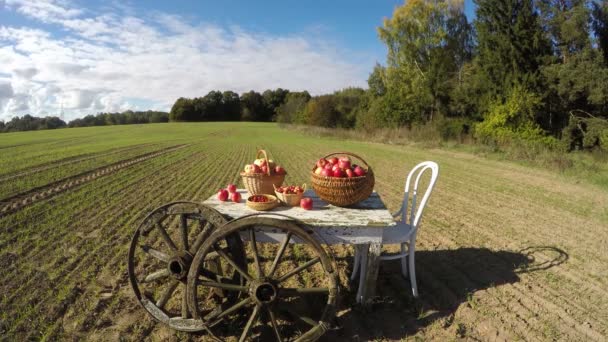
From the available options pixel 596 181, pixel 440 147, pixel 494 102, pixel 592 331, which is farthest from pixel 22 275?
pixel 494 102

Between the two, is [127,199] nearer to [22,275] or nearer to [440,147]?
[22,275]

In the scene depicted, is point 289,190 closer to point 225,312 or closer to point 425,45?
point 225,312

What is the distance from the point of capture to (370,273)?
3.24 meters

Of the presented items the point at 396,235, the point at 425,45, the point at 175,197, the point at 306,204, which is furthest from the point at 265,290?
the point at 425,45

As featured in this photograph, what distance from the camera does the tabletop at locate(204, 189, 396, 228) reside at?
2.93 meters

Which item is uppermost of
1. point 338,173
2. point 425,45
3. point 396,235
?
point 425,45

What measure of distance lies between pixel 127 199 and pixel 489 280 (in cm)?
739

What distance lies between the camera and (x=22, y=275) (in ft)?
13.7

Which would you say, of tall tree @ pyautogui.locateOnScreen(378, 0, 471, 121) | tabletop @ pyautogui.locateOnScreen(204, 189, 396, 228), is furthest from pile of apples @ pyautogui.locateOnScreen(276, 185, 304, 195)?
tall tree @ pyautogui.locateOnScreen(378, 0, 471, 121)

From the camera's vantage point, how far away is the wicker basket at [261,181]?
3.34 meters

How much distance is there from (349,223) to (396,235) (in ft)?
2.95

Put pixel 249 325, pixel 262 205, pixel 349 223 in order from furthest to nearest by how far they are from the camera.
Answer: pixel 262 205
pixel 349 223
pixel 249 325

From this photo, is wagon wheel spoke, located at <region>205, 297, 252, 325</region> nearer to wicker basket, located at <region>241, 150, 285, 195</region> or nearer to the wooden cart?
the wooden cart

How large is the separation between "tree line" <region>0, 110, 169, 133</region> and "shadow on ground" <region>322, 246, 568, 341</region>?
66390 mm
